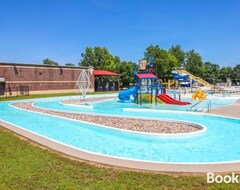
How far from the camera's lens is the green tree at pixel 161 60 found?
54.1 m

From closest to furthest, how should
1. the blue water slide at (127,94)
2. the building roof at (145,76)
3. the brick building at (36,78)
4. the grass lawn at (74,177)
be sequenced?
the grass lawn at (74,177)
the building roof at (145,76)
the blue water slide at (127,94)
the brick building at (36,78)

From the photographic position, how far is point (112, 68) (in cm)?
5844

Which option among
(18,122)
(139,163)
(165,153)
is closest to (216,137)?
(165,153)

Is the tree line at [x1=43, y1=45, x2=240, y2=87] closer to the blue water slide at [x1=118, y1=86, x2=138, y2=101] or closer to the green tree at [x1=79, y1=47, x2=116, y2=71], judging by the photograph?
the green tree at [x1=79, y1=47, x2=116, y2=71]

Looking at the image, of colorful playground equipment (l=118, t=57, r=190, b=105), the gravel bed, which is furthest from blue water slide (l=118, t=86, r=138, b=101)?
the gravel bed

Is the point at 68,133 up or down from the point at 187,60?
down

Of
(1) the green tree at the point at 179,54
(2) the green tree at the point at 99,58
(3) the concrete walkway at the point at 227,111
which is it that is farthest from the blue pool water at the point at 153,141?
(1) the green tree at the point at 179,54

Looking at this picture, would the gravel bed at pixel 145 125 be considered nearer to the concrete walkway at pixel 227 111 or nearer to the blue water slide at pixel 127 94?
the concrete walkway at pixel 227 111

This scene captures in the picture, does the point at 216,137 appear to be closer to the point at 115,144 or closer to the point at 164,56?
the point at 115,144

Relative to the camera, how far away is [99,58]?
206 feet

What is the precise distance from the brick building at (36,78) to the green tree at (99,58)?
18.3 meters

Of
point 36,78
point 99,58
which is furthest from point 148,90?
point 99,58

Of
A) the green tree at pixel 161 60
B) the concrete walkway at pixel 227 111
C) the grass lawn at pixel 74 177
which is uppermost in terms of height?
the green tree at pixel 161 60

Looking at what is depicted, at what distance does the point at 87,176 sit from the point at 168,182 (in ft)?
5.90
